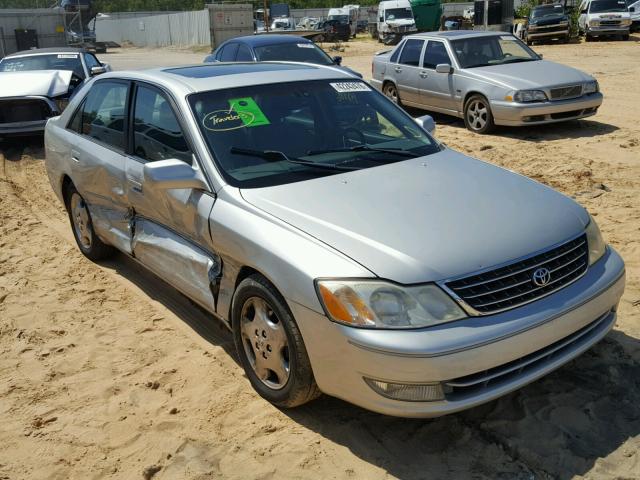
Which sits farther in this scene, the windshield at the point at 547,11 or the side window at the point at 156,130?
the windshield at the point at 547,11

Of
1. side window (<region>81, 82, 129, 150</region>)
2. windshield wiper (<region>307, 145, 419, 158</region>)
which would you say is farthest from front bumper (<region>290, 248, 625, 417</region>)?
side window (<region>81, 82, 129, 150</region>)

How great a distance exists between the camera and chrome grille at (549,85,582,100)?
9.96m

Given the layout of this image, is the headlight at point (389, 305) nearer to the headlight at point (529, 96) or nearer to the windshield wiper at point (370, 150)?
the windshield wiper at point (370, 150)

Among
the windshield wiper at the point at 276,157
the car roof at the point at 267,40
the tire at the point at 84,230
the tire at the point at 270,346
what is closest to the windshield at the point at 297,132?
the windshield wiper at the point at 276,157

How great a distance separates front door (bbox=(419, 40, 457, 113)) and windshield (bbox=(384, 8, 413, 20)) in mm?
28099

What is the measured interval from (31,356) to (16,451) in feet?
3.44

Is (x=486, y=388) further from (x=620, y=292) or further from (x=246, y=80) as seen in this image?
(x=246, y=80)

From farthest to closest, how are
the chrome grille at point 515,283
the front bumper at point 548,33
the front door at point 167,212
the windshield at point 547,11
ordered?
the windshield at point 547,11, the front bumper at point 548,33, the front door at point 167,212, the chrome grille at point 515,283

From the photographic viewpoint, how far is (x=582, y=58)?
20672mm

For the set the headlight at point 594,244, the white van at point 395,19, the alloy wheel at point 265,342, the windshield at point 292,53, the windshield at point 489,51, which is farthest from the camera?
the white van at point 395,19

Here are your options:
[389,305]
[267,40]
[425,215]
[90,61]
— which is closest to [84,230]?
[425,215]

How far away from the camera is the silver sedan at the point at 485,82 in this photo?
32.6 ft

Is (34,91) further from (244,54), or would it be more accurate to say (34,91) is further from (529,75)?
(529,75)

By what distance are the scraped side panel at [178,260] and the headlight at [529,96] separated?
7010 millimetres
